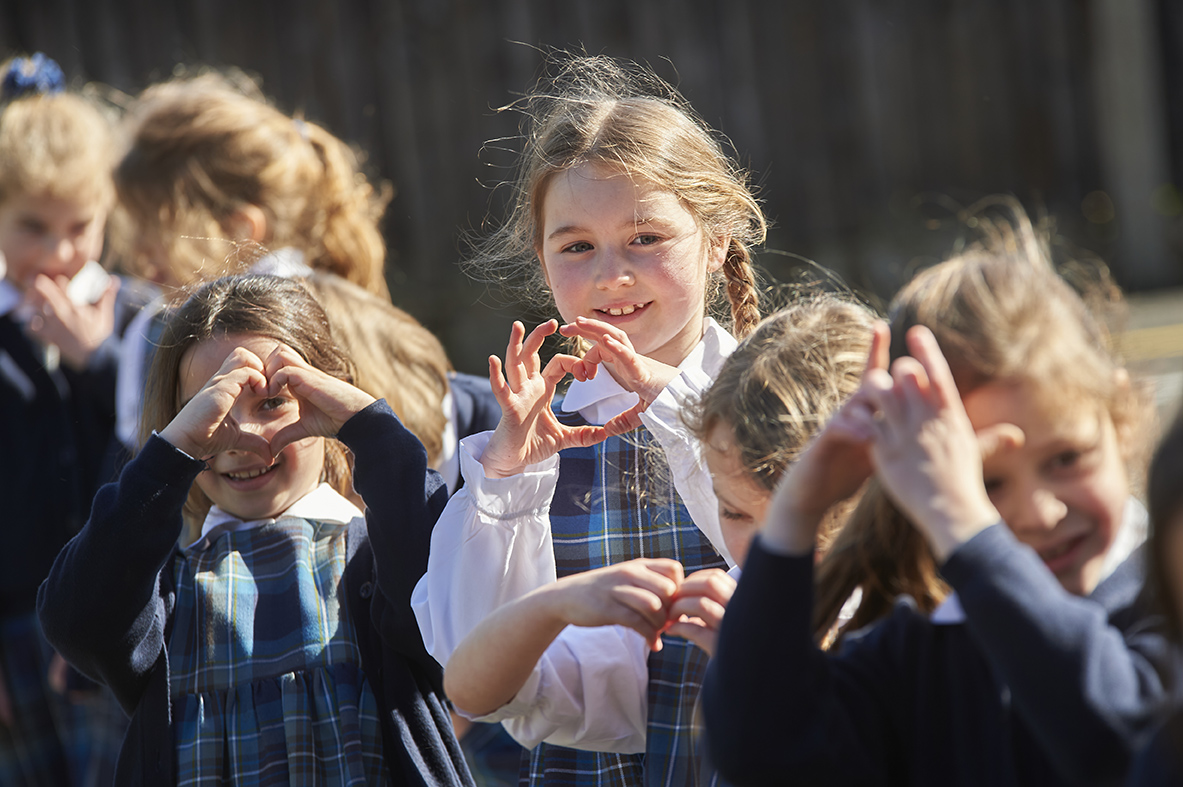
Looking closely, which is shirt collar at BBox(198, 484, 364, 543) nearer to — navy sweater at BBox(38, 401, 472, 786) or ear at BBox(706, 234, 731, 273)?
navy sweater at BBox(38, 401, 472, 786)

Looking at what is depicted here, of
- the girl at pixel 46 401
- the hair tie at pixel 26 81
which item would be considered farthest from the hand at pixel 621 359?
the hair tie at pixel 26 81

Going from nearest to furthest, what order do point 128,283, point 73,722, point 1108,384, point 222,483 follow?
point 1108,384
point 222,483
point 73,722
point 128,283

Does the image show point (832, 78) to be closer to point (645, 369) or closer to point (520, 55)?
point (520, 55)

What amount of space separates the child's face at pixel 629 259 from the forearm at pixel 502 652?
0.79 metres

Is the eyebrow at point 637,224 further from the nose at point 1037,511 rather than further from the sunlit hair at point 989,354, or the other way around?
the nose at point 1037,511

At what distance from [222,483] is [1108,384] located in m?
1.44

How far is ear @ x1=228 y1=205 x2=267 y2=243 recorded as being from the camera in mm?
3234

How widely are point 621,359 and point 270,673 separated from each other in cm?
75

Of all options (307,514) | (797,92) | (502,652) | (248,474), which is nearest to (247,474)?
(248,474)

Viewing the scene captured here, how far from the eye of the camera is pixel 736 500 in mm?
1567

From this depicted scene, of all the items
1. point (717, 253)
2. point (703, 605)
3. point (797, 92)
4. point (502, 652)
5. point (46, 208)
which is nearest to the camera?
point (703, 605)

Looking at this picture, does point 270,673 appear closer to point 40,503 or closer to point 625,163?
point 625,163

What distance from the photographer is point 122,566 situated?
1.82 metres

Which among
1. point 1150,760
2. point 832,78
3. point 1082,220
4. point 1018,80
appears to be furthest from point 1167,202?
point 1150,760
